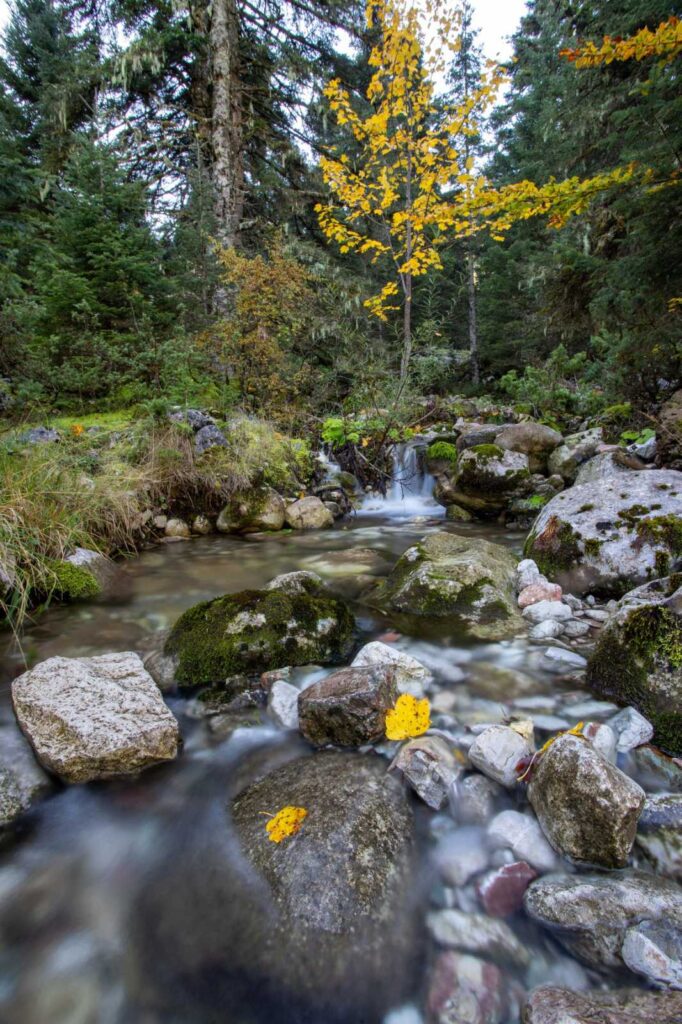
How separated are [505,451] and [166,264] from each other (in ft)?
22.7

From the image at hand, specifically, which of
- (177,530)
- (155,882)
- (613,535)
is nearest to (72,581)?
(177,530)

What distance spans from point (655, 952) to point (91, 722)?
2044 millimetres

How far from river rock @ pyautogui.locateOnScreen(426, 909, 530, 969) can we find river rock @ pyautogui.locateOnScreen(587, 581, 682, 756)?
101cm

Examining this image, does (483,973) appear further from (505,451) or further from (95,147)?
(95,147)

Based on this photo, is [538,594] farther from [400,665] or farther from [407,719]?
[407,719]

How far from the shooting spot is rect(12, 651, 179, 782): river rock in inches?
75.2

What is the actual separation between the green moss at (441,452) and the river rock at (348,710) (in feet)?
19.6

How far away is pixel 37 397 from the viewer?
596 cm

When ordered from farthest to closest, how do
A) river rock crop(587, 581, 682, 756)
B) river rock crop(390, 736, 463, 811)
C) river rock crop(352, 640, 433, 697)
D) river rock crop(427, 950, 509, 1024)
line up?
river rock crop(352, 640, 433, 697)
river rock crop(587, 581, 682, 756)
river rock crop(390, 736, 463, 811)
river rock crop(427, 950, 509, 1024)

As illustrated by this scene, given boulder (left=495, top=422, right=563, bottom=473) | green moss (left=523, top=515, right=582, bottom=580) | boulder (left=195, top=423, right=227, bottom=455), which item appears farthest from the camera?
boulder (left=495, top=422, right=563, bottom=473)

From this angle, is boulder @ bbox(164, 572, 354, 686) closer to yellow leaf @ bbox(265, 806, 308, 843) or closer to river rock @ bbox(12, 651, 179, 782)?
river rock @ bbox(12, 651, 179, 782)

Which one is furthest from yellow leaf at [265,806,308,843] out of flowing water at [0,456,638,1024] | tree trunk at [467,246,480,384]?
tree trunk at [467,246,480,384]

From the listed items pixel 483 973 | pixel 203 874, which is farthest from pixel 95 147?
pixel 483 973

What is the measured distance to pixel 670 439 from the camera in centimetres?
484
